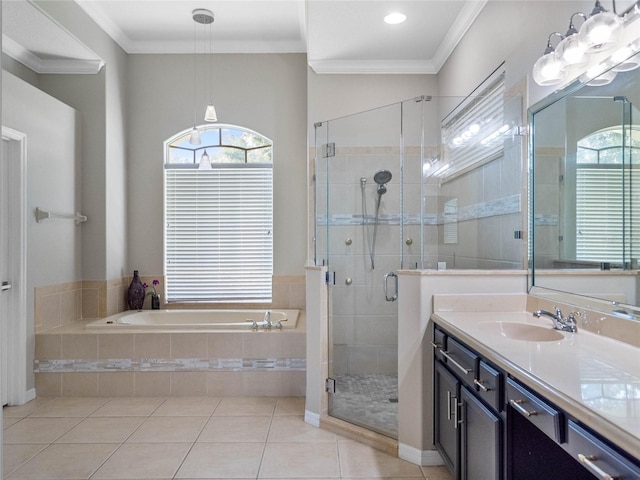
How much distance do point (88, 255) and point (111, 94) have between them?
1508mm

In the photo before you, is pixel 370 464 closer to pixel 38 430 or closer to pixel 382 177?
pixel 382 177

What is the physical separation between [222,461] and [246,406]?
79 centimetres

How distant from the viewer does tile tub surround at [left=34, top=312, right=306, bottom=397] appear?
3.36 metres

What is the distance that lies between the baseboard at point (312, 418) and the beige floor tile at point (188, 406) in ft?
2.28

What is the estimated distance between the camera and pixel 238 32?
13.4ft

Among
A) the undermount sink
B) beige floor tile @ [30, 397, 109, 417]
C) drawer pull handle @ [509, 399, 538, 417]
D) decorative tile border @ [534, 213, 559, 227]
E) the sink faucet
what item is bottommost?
beige floor tile @ [30, 397, 109, 417]

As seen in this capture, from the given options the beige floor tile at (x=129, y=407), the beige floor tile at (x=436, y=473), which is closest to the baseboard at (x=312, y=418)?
the beige floor tile at (x=436, y=473)

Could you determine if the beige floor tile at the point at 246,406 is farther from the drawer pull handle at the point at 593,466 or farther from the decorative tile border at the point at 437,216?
the drawer pull handle at the point at 593,466

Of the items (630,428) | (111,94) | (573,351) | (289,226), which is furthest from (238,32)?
(630,428)

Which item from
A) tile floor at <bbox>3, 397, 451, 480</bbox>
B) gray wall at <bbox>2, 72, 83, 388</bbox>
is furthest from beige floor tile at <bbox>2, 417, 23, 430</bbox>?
gray wall at <bbox>2, 72, 83, 388</bbox>

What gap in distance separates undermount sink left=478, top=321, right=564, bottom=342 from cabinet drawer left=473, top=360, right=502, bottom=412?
9.4 inches

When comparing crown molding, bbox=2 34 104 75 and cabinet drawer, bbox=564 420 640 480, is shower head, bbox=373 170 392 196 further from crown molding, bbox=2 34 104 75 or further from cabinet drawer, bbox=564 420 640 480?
crown molding, bbox=2 34 104 75

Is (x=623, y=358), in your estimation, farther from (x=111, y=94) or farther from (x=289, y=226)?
(x=111, y=94)

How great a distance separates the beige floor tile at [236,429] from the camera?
2.67 m
